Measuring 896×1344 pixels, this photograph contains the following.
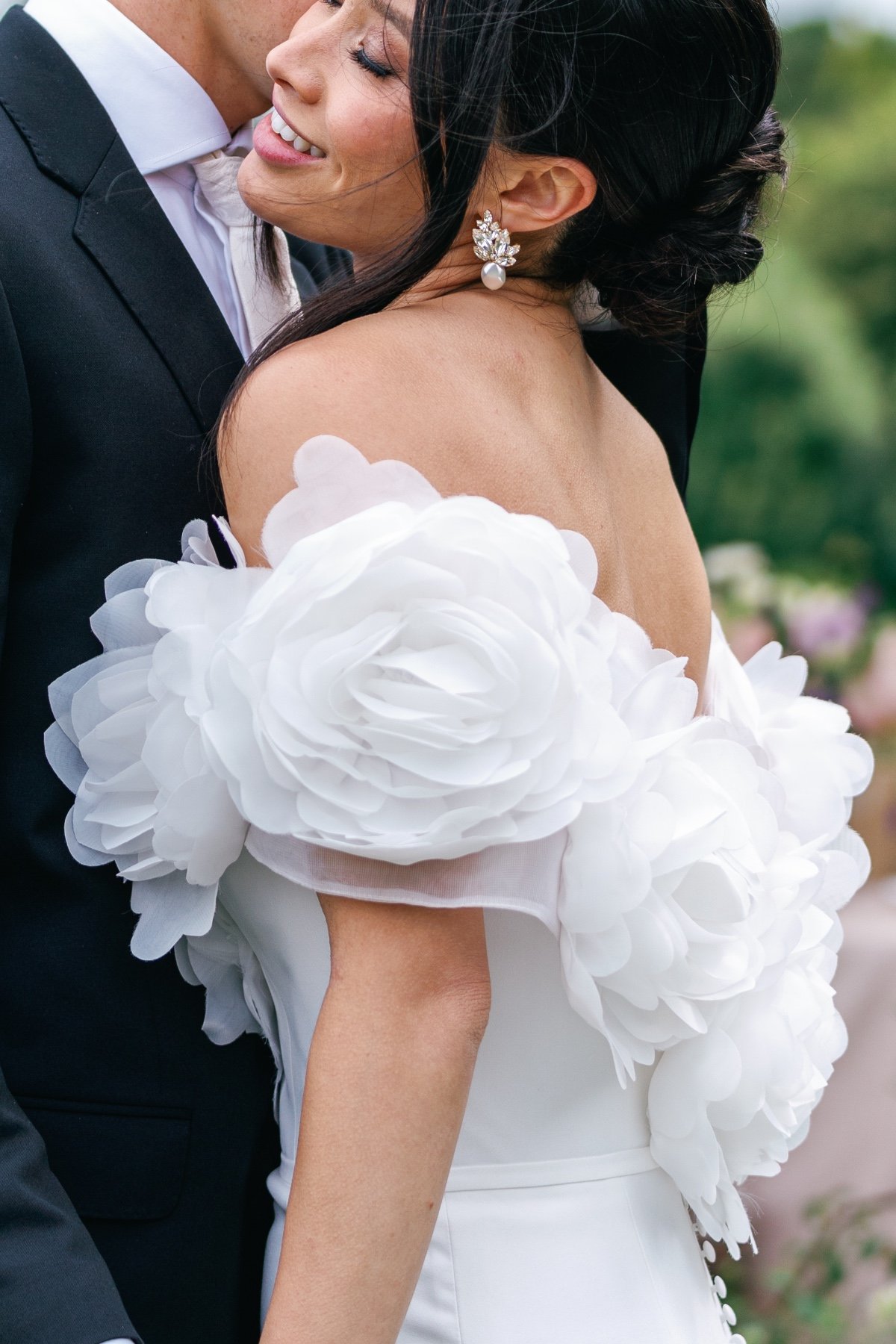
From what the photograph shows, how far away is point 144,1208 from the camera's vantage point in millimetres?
1541

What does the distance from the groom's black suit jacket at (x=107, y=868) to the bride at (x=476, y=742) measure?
0.06 meters

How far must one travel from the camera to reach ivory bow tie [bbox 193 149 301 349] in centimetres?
189

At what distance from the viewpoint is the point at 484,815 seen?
1.21 metres

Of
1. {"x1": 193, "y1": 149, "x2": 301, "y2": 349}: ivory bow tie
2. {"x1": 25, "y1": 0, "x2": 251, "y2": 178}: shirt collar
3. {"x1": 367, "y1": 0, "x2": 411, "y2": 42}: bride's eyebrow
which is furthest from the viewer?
{"x1": 193, "y1": 149, "x2": 301, "y2": 349}: ivory bow tie

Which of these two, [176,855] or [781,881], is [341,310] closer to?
[176,855]

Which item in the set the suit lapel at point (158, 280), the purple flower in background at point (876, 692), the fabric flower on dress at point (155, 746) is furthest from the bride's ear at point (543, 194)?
the purple flower in background at point (876, 692)

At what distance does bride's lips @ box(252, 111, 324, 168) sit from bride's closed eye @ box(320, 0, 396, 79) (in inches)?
4.7

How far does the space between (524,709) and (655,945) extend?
29 cm

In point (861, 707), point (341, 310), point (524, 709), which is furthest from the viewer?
point (861, 707)

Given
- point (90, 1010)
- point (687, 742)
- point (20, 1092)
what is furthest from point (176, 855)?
point (687, 742)

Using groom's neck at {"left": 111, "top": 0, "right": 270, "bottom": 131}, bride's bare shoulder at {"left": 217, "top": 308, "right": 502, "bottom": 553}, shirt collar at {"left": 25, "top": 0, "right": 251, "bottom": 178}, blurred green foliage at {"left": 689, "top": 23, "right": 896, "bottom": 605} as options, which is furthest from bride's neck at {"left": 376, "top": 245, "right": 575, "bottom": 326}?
blurred green foliage at {"left": 689, "top": 23, "right": 896, "bottom": 605}

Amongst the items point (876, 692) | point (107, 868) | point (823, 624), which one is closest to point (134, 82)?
point (107, 868)

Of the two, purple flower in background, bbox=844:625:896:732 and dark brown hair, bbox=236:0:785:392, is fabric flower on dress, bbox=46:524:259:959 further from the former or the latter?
purple flower in background, bbox=844:625:896:732

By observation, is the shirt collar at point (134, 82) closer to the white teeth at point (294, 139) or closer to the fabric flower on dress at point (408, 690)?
the white teeth at point (294, 139)
